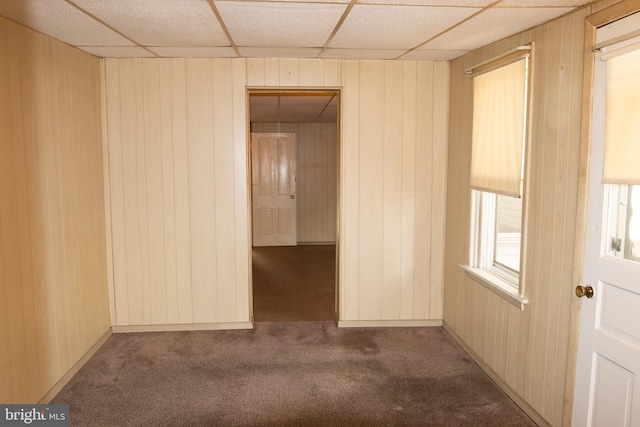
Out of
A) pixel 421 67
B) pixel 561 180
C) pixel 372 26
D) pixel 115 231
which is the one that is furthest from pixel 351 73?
pixel 115 231

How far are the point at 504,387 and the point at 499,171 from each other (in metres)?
1.53

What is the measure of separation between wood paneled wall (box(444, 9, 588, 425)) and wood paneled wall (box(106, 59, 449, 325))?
40.4 inches

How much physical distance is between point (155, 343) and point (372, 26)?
3.17m

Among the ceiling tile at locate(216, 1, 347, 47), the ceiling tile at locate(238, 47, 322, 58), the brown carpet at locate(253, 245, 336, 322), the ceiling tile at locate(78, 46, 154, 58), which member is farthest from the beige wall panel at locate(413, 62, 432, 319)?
the ceiling tile at locate(78, 46, 154, 58)

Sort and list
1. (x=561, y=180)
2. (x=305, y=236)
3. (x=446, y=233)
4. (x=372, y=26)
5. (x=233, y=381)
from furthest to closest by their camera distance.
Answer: (x=305, y=236)
(x=446, y=233)
(x=233, y=381)
(x=372, y=26)
(x=561, y=180)

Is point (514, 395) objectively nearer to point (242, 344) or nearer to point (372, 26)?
point (242, 344)

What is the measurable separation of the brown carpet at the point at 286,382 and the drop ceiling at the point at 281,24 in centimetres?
245

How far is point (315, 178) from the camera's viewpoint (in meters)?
8.92

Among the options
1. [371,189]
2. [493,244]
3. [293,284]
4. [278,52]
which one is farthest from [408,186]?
[293,284]

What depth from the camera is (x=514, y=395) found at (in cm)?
317

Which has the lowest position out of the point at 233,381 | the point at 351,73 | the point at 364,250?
the point at 233,381

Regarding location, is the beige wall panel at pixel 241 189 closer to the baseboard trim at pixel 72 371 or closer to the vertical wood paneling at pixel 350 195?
the vertical wood paneling at pixel 350 195

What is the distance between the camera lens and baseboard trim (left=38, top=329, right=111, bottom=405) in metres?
3.13

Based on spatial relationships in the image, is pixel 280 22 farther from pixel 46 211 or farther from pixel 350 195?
pixel 46 211
